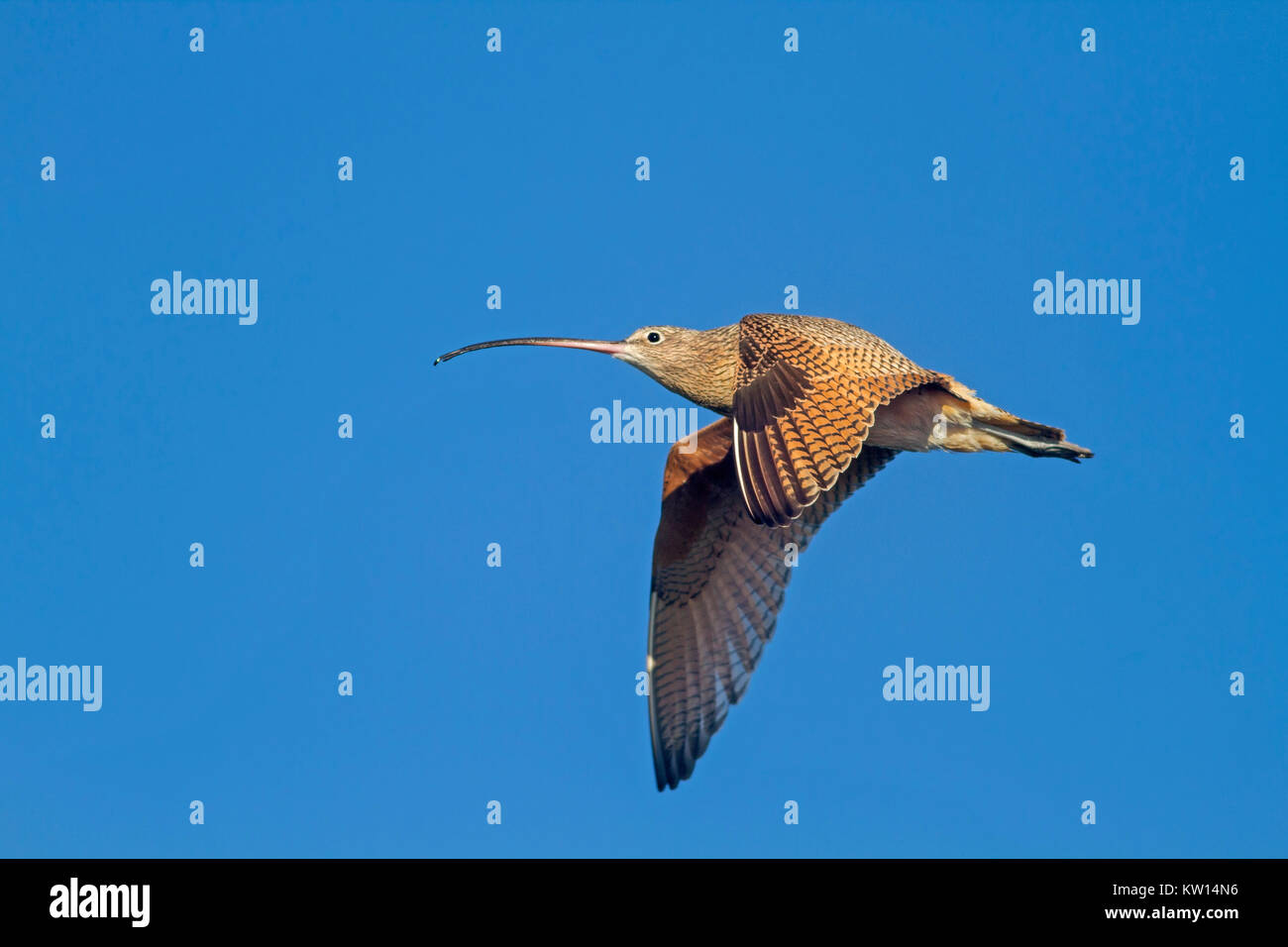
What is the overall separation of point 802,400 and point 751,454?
735 millimetres

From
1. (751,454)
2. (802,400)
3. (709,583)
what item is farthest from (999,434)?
(709,583)

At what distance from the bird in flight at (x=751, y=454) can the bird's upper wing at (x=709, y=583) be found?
0.04 ft

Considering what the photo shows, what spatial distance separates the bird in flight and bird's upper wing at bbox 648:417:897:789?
1 cm

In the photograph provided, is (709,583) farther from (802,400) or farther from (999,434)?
(802,400)

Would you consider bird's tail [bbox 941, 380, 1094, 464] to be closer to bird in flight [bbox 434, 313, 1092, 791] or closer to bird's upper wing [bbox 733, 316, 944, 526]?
bird in flight [bbox 434, 313, 1092, 791]

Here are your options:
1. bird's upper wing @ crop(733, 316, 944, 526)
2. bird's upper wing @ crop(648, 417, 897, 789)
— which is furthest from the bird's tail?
bird's upper wing @ crop(648, 417, 897, 789)

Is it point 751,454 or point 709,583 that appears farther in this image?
point 709,583

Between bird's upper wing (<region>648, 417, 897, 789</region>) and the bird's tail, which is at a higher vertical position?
the bird's tail

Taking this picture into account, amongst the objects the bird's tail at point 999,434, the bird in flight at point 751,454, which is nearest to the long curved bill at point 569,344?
the bird in flight at point 751,454

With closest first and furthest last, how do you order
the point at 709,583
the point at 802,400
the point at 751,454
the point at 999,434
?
the point at 751,454 < the point at 802,400 < the point at 999,434 < the point at 709,583

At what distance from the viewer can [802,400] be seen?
35.6 ft

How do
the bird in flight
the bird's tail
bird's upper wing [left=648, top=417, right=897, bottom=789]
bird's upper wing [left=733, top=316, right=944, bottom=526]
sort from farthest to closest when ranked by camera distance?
1. bird's upper wing [left=648, top=417, right=897, bottom=789]
2. the bird's tail
3. the bird in flight
4. bird's upper wing [left=733, top=316, right=944, bottom=526]

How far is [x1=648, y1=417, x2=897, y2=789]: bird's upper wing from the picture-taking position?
14.0 meters
